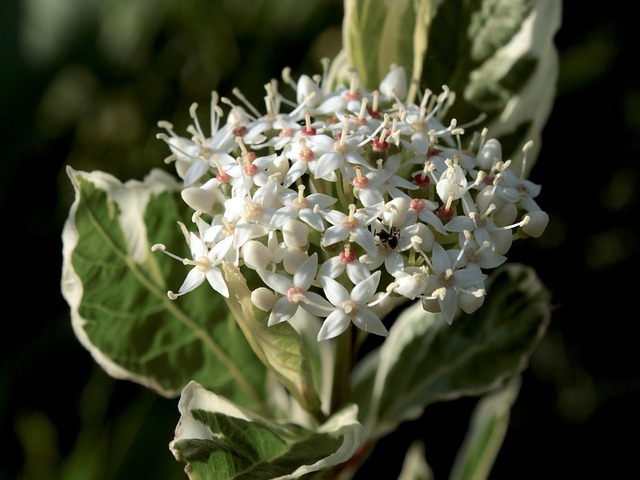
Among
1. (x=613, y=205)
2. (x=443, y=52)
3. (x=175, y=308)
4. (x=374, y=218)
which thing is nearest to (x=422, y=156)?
(x=374, y=218)

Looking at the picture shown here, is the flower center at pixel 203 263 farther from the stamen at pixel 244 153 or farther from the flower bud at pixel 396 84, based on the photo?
the flower bud at pixel 396 84

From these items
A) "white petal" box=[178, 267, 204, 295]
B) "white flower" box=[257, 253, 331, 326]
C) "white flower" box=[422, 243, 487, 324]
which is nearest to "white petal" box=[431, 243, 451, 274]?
"white flower" box=[422, 243, 487, 324]

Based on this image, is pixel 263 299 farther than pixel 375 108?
No

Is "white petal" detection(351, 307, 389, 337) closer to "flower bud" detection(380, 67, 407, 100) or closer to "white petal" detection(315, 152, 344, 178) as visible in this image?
"white petal" detection(315, 152, 344, 178)

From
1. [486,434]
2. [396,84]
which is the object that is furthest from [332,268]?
[486,434]

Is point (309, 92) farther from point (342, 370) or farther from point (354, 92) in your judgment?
point (342, 370)

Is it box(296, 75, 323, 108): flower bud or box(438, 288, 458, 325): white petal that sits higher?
box(296, 75, 323, 108): flower bud
